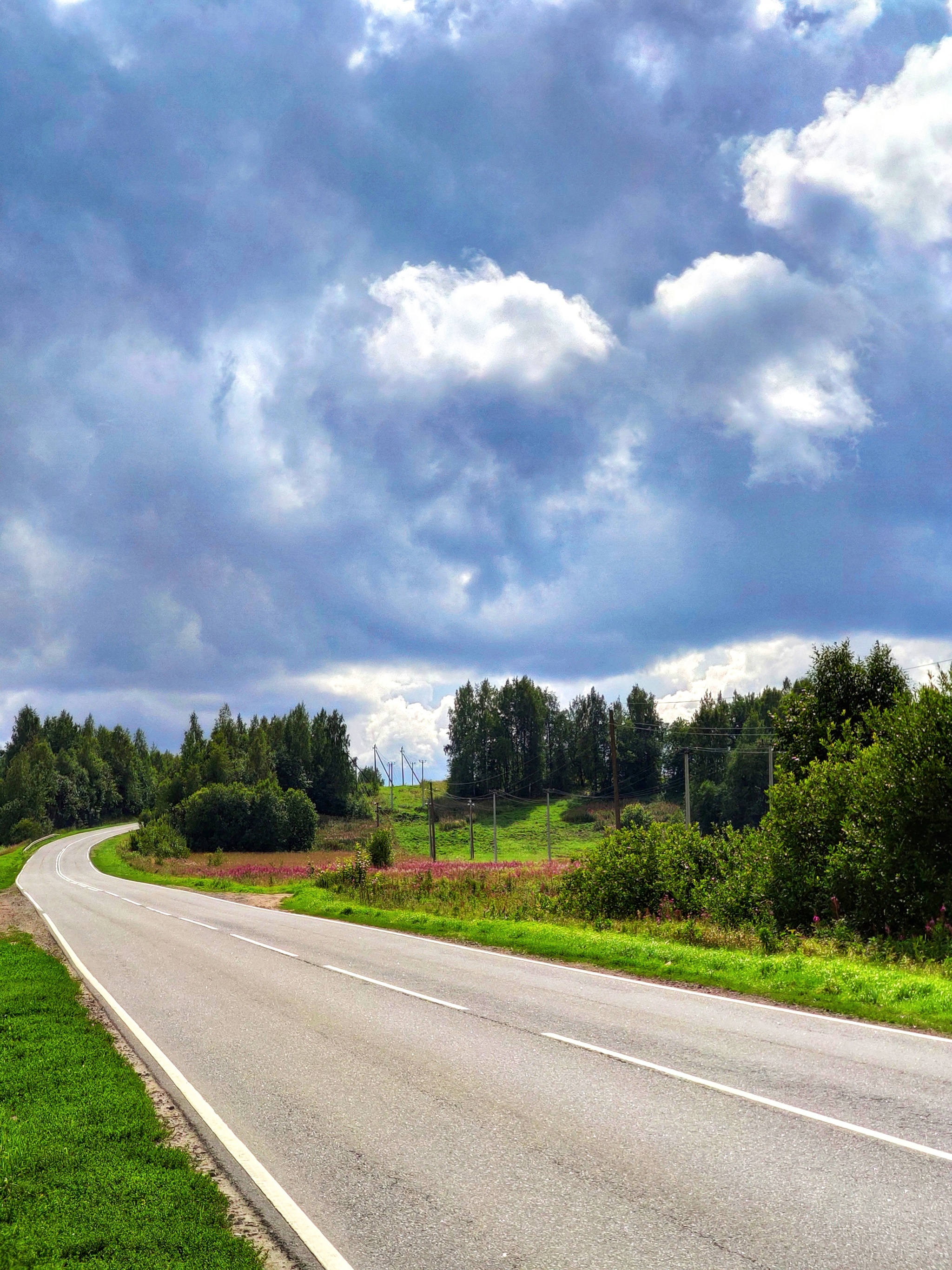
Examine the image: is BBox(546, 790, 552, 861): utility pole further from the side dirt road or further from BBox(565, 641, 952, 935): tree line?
the side dirt road

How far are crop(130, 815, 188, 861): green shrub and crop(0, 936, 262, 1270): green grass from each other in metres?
66.9

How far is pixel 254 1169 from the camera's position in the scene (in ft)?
20.5

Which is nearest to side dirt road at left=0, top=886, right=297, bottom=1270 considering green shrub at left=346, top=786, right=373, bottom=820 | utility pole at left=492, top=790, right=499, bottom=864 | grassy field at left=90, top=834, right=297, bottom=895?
grassy field at left=90, top=834, right=297, bottom=895

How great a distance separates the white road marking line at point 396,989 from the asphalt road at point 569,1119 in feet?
0.33

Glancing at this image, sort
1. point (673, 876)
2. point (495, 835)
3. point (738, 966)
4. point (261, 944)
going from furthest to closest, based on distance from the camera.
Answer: point (495, 835) → point (673, 876) → point (261, 944) → point (738, 966)

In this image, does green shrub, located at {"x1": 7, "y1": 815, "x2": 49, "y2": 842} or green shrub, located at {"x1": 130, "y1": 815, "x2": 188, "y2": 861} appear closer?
green shrub, located at {"x1": 130, "y1": 815, "x2": 188, "y2": 861}

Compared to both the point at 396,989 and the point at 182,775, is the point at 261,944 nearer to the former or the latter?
the point at 396,989

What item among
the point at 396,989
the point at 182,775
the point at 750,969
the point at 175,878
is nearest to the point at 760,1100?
the point at 750,969

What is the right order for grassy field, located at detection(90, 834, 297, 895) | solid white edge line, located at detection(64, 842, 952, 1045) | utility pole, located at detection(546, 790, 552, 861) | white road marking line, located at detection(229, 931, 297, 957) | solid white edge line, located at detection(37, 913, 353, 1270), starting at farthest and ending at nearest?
utility pole, located at detection(546, 790, 552, 861) < grassy field, located at detection(90, 834, 297, 895) < white road marking line, located at detection(229, 931, 297, 957) < solid white edge line, located at detection(64, 842, 952, 1045) < solid white edge line, located at detection(37, 913, 353, 1270)

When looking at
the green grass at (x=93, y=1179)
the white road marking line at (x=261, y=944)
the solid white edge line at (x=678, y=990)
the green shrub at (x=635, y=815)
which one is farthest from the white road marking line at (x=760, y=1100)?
the green shrub at (x=635, y=815)

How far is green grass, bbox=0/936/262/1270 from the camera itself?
4918mm

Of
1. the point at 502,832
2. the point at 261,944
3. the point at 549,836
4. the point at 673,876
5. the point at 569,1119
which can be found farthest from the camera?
the point at 502,832

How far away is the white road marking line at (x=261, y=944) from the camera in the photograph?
1772 centimetres

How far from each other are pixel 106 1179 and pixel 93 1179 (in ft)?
0.28
